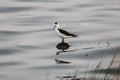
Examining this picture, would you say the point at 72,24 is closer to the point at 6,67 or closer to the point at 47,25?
the point at 47,25

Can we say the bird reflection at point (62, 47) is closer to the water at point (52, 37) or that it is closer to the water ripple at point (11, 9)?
the water at point (52, 37)

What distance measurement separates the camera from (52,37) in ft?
72.8

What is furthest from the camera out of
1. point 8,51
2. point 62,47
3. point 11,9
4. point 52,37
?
point 11,9

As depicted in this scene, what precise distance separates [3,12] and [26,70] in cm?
1170

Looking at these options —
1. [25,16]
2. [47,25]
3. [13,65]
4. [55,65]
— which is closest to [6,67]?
[13,65]

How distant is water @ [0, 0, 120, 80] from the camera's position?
685 inches

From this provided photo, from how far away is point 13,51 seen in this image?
1994 centimetres

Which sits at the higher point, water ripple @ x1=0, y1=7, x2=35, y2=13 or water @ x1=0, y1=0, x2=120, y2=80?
water ripple @ x1=0, y1=7, x2=35, y2=13

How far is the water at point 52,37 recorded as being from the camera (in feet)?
57.1

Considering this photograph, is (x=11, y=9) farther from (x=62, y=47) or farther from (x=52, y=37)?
(x=62, y=47)

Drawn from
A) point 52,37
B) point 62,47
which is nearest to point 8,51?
point 62,47

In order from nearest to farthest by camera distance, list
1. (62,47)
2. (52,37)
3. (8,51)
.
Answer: (8,51), (62,47), (52,37)

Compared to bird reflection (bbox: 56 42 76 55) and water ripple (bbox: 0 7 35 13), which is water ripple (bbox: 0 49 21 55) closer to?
bird reflection (bbox: 56 42 76 55)

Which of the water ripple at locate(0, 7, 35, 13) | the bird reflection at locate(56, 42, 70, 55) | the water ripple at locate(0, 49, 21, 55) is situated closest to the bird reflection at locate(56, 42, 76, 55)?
the bird reflection at locate(56, 42, 70, 55)
